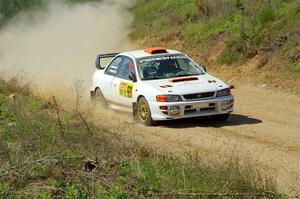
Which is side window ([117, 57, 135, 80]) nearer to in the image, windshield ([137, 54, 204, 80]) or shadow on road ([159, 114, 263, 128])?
windshield ([137, 54, 204, 80])

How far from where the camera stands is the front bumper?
12.7 metres

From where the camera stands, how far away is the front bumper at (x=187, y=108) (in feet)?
41.8

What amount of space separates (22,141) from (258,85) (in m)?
10.2

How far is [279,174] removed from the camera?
9203 millimetres

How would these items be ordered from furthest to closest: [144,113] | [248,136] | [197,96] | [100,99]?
1. [100,99]
2. [144,113]
3. [197,96]
4. [248,136]

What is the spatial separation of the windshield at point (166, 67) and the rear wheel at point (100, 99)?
1488 millimetres

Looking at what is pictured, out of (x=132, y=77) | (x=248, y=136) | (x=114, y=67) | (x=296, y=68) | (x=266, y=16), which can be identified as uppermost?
(x=266, y=16)

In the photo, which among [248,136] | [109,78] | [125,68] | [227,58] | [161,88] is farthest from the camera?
[227,58]

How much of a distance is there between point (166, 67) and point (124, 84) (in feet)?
3.12

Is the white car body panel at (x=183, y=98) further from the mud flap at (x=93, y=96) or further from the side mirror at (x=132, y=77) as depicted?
the mud flap at (x=93, y=96)

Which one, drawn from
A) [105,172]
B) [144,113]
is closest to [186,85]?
[144,113]

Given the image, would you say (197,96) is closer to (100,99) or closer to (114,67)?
(114,67)

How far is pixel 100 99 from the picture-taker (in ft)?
50.3

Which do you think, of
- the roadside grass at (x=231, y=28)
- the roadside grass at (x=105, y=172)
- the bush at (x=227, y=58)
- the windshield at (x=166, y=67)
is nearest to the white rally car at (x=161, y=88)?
the windshield at (x=166, y=67)
